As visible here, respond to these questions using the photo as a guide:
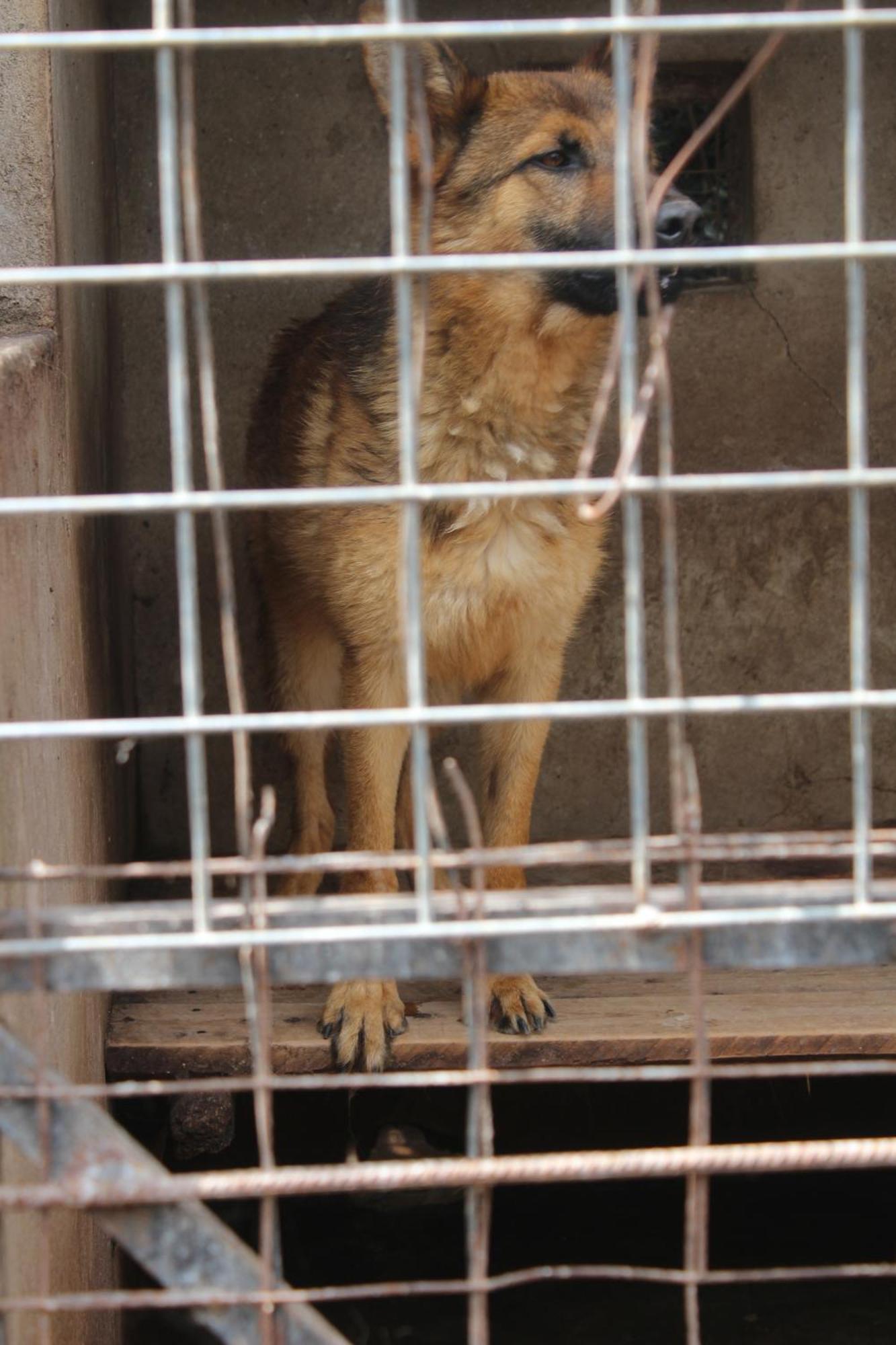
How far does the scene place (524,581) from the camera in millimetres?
4234

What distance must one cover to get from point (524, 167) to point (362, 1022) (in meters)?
2.46

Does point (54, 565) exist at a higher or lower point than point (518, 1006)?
higher

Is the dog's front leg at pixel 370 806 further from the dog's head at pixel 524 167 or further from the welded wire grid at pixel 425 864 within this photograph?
the welded wire grid at pixel 425 864

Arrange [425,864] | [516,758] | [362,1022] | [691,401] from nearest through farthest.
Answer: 1. [425,864]
2. [362,1022]
3. [516,758]
4. [691,401]

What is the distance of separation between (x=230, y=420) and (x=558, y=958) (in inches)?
164

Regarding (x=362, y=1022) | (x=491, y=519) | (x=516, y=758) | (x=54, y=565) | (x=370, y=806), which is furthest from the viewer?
(x=516, y=758)

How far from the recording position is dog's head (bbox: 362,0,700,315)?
4.12m

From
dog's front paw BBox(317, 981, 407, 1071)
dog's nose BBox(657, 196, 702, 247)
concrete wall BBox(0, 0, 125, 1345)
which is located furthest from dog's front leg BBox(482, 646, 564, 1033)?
dog's nose BBox(657, 196, 702, 247)

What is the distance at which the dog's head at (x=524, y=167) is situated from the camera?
412 centimetres

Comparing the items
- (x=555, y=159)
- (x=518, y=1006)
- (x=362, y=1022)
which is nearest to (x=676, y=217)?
(x=555, y=159)

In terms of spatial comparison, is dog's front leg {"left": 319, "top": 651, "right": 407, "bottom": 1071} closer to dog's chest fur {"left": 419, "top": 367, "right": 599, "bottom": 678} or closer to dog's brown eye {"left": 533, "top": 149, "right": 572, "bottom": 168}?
dog's chest fur {"left": 419, "top": 367, "right": 599, "bottom": 678}

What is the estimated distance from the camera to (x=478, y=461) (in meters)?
4.23

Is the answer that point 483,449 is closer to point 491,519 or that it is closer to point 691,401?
point 491,519

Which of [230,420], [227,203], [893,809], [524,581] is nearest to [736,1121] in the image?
[893,809]
